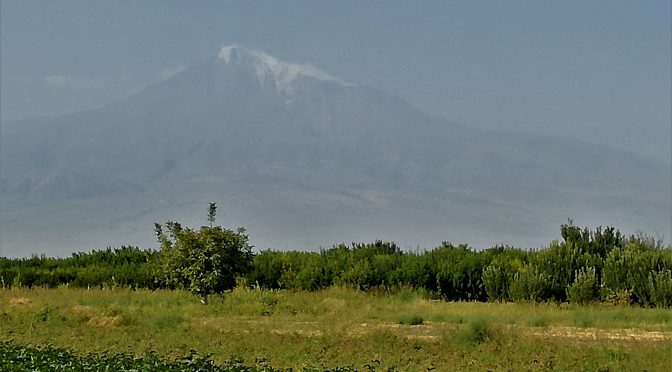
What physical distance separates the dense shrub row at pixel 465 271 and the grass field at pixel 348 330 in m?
1.67

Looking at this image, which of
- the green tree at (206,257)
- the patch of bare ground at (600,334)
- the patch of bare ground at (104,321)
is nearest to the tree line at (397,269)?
the green tree at (206,257)

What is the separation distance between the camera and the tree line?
28.6m

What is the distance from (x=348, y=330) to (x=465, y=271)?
12.7 metres

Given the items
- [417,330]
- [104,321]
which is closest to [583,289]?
[417,330]

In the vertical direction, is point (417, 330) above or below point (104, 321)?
below

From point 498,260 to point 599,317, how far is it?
355 inches

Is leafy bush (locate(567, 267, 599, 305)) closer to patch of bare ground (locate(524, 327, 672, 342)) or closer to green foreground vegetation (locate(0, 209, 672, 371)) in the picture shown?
green foreground vegetation (locate(0, 209, 672, 371))

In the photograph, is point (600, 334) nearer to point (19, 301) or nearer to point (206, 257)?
point (206, 257)

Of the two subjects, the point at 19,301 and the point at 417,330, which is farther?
the point at 19,301

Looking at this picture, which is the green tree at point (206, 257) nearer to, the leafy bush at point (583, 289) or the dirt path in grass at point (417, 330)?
the dirt path in grass at point (417, 330)

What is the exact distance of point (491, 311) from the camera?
26500mm

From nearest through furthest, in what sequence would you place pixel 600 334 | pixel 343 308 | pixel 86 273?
1. pixel 600 334
2. pixel 343 308
3. pixel 86 273

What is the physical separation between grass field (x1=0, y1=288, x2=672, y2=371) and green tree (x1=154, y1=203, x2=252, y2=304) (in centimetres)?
62

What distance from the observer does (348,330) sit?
71.3 feet
